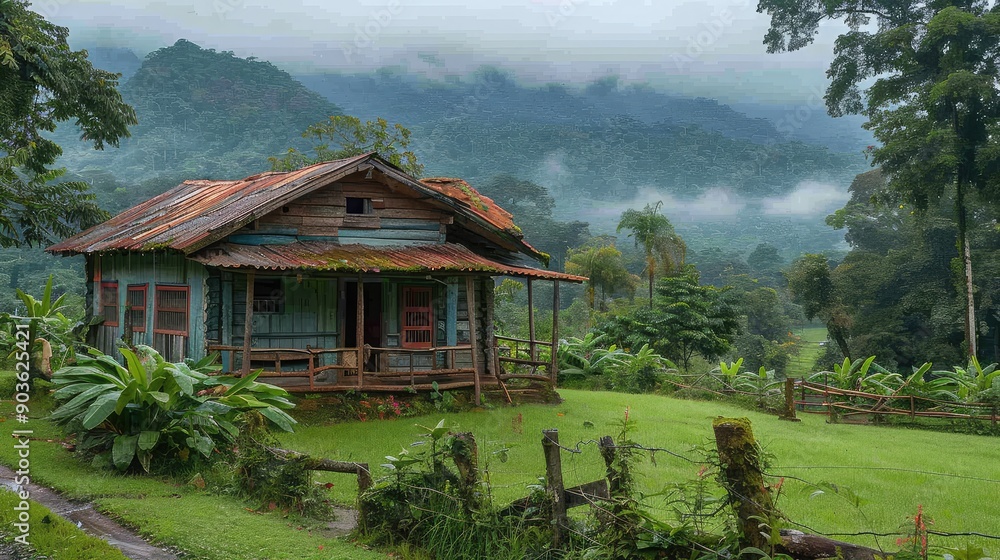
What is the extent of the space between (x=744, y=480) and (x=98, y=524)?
6.10 meters

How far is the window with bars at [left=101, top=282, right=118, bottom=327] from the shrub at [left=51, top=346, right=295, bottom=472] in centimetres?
903

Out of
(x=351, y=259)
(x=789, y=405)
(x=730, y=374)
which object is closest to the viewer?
(x=351, y=259)

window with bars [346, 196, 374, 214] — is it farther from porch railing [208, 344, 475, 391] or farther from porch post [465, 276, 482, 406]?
porch railing [208, 344, 475, 391]

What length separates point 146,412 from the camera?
30.7ft

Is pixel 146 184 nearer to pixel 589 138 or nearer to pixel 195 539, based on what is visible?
pixel 195 539

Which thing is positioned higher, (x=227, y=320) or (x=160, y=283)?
(x=160, y=283)

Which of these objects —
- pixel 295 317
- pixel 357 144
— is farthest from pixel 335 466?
pixel 357 144

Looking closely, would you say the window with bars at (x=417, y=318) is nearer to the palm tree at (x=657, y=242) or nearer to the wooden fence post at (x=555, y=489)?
the wooden fence post at (x=555, y=489)

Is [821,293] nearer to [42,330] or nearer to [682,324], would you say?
[682,324]

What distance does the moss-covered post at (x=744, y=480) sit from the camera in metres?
4.94

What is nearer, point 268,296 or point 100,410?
point 100,410

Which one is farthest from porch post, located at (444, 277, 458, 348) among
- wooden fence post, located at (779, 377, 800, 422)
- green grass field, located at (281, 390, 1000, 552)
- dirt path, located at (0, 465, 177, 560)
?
dirt path, located at (0, 465, 177, 560)

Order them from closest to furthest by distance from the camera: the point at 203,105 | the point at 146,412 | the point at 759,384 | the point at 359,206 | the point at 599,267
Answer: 1. the point at 146,412
2. the point at 359,206
3. the point at 759,384
4. the point at 599,267
5. the point at 203,105

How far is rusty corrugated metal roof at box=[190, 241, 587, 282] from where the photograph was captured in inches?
530
